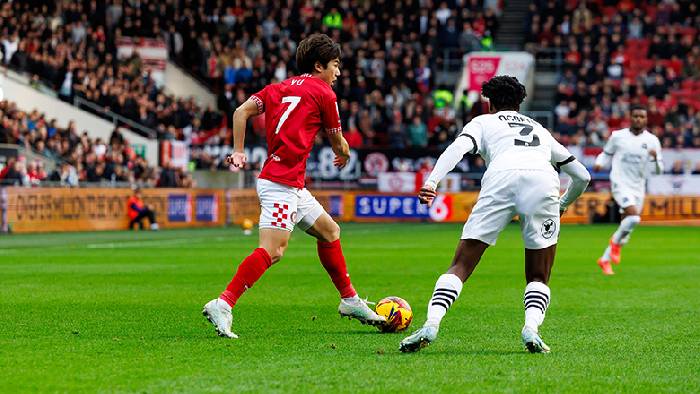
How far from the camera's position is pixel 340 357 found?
9102mm

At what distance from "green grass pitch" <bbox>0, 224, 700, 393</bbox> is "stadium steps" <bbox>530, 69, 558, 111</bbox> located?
26420 millimetres

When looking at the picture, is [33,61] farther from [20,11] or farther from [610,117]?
[610,117]

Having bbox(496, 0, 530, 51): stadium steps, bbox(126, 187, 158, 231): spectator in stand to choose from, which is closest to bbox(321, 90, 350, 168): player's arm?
bbox(126, 187, 158, 231): spectator in stand

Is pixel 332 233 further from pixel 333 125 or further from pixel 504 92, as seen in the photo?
pixel 504 92

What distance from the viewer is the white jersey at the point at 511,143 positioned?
9.41 meters

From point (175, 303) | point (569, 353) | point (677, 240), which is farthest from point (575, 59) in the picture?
point (569, 353)

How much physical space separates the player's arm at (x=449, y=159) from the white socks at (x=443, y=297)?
626 millimetres

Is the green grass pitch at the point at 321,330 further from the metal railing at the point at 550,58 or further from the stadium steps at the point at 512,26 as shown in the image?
the stadium steps at the point at 512,26

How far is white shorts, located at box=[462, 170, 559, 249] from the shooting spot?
30.5 feet

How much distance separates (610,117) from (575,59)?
14.4 feet

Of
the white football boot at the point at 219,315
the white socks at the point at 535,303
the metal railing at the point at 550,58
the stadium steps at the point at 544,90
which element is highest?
the metal railing at the point at 550,58

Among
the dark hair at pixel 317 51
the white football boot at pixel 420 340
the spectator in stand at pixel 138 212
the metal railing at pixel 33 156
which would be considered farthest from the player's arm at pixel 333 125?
the spectator in stand at pixel 138 212

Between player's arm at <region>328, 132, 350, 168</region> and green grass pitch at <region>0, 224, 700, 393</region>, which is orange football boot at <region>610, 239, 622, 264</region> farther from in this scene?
player's arm at <region>328, 132, 350, 168</region>

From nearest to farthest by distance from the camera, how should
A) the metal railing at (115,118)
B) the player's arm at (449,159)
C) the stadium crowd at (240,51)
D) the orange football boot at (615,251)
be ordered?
the player's arm at (449,159) → the orange football boot at (615,251) → the metal railing at (115,118) → the stadium crowd at (240,51)
